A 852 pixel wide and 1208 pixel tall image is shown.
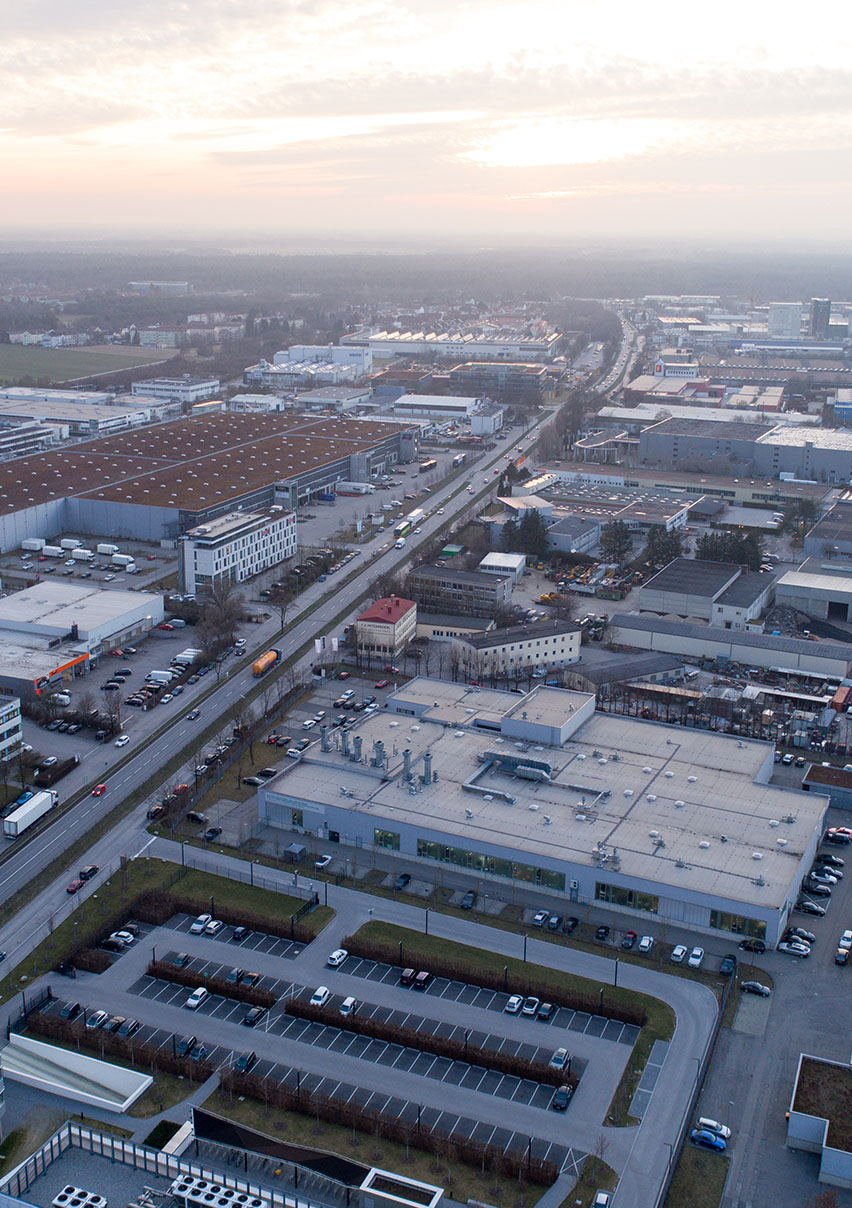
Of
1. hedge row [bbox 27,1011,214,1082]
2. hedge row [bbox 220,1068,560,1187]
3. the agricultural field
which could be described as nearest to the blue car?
hedge row [bbox 220,1068,560,1187]

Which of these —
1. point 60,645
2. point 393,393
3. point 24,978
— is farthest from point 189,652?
point 393,393

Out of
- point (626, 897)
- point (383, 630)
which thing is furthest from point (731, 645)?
point (626, 897)

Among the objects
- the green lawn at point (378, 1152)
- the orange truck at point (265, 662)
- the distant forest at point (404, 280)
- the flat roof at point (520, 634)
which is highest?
the distant forest at point (404, 280)

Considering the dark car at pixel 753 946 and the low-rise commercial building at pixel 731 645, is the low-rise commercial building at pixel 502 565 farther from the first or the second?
the dark car at pixel 753 946

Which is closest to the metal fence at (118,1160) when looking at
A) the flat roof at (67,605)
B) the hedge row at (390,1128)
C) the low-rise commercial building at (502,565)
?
the hedge row at (390,1128)

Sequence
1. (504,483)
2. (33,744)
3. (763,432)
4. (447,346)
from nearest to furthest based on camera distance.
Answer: (33,744), (504,483), (763,432), (447,346)

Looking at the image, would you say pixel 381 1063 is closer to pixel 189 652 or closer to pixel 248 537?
pixel 189 652
